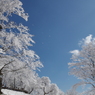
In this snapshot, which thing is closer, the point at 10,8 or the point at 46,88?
the point at 10,8

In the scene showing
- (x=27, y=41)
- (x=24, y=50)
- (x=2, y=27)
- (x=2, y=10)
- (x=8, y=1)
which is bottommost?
(x=24, y=50)

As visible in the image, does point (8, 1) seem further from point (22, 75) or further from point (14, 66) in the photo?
point (22, 75)

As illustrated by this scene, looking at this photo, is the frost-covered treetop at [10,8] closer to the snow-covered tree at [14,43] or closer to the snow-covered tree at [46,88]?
the snow-covered tree at [14,43]

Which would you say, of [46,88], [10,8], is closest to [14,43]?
[10,8]

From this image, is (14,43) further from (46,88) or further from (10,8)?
(46,88)

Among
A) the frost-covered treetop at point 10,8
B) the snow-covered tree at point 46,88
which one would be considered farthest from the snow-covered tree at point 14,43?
the snow-covered tree at point 46,88

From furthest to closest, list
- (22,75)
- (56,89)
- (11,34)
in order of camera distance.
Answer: (56,89)
(22,75)
(11,34)

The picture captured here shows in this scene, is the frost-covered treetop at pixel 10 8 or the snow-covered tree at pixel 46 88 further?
the snow-covered tree at pixel 46 88

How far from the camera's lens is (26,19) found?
9.47 meters

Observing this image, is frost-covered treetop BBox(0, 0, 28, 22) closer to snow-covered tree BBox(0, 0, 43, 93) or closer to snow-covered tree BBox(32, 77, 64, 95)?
snow-covered tree BBox(0, 0, 43, 93)

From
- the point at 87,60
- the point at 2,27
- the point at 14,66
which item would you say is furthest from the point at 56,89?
the point at 2,27

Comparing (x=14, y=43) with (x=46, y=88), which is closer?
(x=14, y=43)

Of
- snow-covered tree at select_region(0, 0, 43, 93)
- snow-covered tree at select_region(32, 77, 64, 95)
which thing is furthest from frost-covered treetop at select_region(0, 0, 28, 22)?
snow-covered tree at select_region(32, 77, 64, 95)

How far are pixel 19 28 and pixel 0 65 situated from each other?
3661mm
